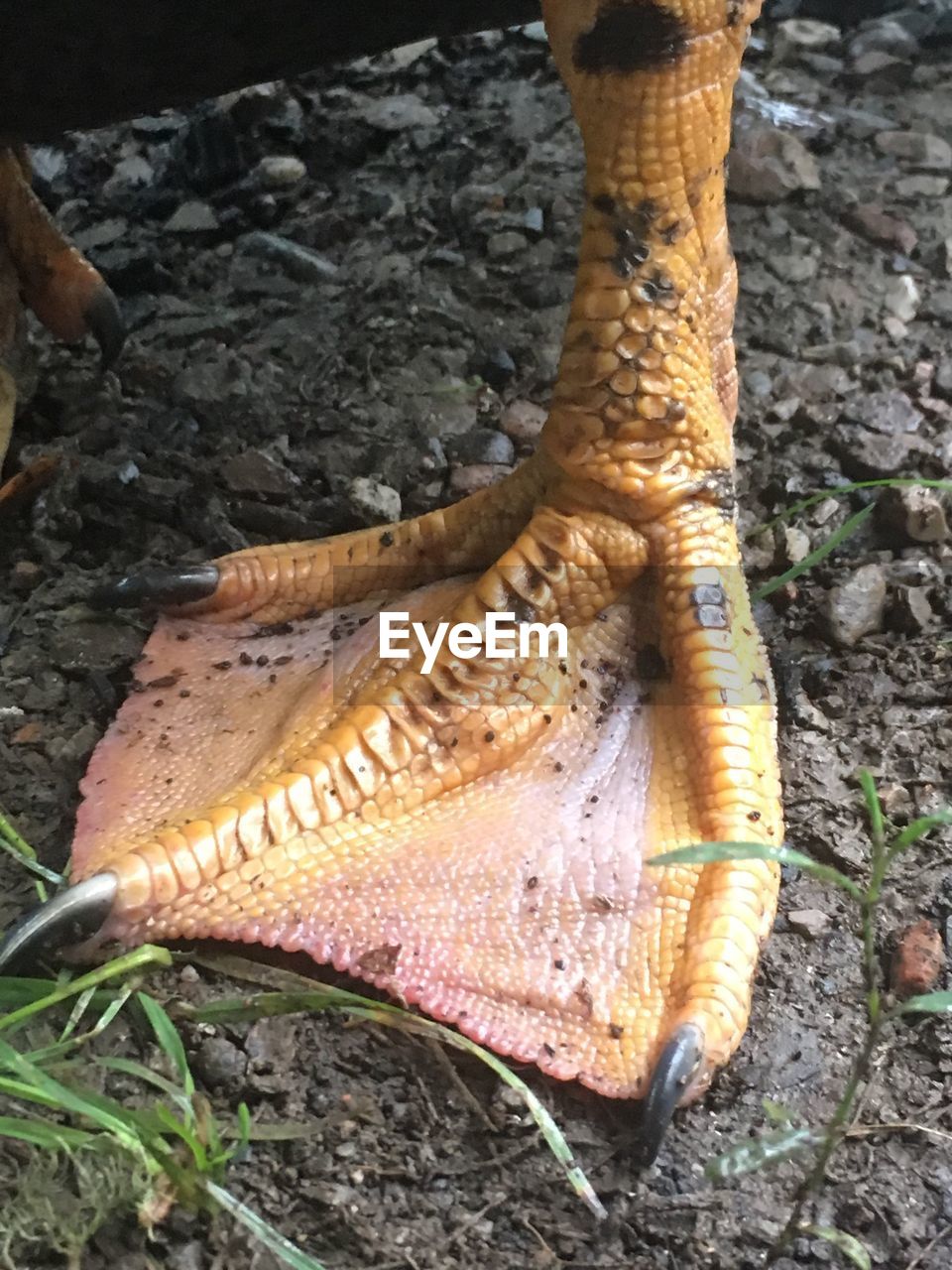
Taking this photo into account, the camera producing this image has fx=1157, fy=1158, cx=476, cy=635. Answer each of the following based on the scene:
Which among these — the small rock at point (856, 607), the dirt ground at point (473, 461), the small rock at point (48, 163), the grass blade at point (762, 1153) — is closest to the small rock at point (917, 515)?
the dirt ground at point (473, 461)

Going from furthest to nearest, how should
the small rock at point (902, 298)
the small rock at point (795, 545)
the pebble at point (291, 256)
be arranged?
1. the pebble at point (291, 256)
2. the small rock at point (902, 298)
3. the small rock at point (795, 545)

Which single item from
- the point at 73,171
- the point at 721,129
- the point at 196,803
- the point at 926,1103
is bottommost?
the point at 926,1103

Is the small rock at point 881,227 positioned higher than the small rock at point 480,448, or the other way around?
the small rock at point 881,227

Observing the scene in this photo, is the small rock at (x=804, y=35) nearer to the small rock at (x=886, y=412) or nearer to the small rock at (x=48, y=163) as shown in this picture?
the small rock at (x=886, y=412)

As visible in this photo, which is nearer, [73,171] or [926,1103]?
[926,1103]

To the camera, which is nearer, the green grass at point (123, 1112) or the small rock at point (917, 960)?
the green grass at point (123, 1112)

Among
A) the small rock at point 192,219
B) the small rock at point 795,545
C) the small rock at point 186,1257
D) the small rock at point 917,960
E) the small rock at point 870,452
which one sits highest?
the small rock at point 192,219

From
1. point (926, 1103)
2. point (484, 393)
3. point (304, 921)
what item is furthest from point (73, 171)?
point (926, 1103)

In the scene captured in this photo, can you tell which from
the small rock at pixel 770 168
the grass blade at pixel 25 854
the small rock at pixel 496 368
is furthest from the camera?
the small rock at pixel 770 168

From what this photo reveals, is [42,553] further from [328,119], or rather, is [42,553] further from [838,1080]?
[328,119]
